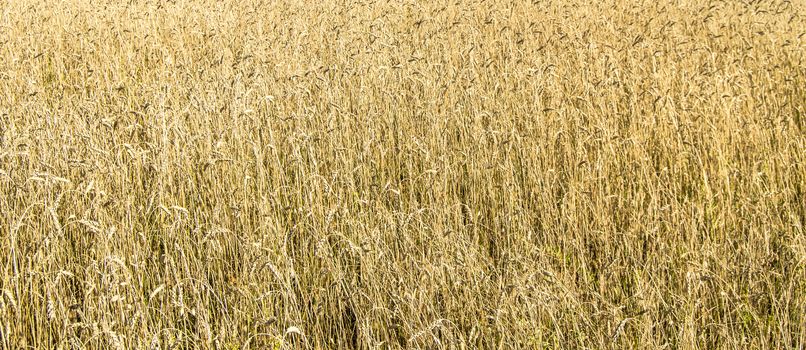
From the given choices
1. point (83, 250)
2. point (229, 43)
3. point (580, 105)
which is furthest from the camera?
point (229, 43)

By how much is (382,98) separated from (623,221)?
1697mm

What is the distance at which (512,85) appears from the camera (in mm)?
4160

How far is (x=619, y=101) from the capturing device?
3.98 m

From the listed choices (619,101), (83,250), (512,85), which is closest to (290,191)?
(83,250)

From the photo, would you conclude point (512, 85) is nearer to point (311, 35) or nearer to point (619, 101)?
point (619, 101)

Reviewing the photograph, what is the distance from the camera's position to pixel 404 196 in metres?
3.01

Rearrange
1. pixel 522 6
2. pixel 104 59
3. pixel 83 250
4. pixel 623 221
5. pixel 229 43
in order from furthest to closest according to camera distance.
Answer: pixel 522 6
pixel 229 43
pixel 104 59
pixel 623 221
pixel 83 250

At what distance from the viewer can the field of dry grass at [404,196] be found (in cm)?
204

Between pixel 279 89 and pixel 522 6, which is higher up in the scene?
pixel 522 6

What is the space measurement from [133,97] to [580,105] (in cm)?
260

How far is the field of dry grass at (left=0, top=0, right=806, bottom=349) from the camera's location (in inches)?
80.3

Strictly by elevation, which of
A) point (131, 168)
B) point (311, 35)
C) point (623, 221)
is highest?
point (311, 35)

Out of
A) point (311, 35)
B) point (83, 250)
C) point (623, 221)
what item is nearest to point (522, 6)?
point (311, 35)

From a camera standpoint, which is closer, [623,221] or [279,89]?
[623,221]
